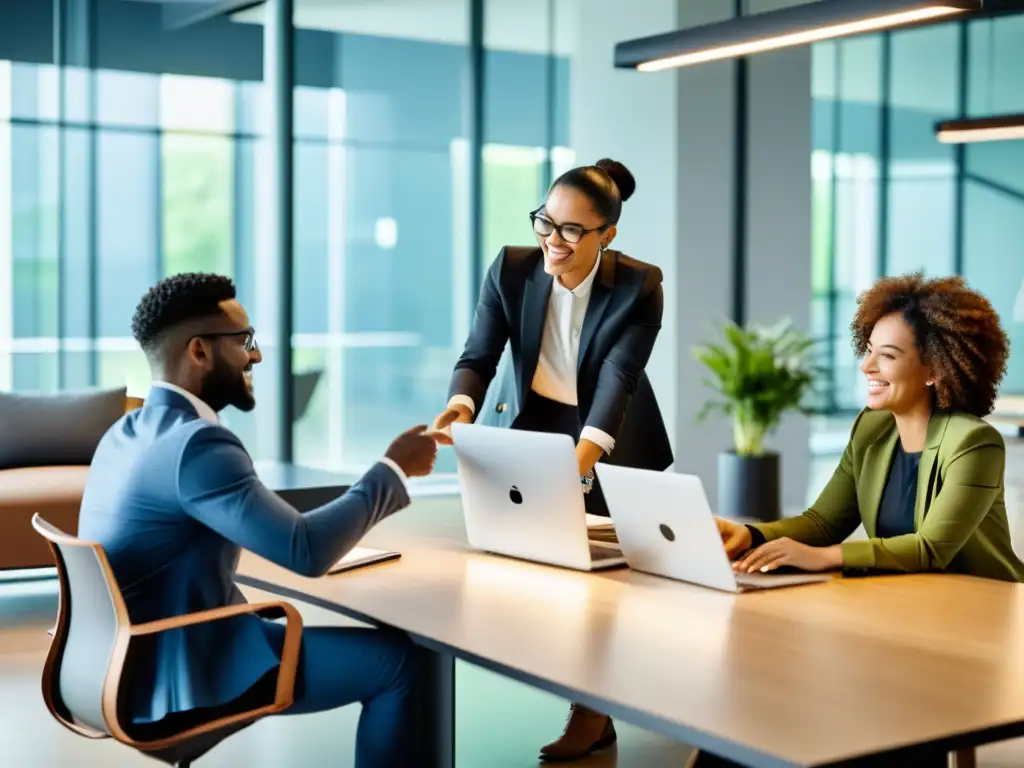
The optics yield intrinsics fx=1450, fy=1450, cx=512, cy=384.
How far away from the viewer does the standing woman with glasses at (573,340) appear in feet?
11.4

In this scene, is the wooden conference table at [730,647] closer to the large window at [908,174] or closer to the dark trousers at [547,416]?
the dark trousers at [547,416]

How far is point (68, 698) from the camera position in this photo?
8.86ft

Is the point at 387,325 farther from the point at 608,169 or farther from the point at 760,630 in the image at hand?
the point at 760,630

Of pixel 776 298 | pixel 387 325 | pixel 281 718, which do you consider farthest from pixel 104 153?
pixel 281 718

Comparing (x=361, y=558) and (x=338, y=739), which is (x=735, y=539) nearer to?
(x=361, y=558)

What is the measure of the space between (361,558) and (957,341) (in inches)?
52.9

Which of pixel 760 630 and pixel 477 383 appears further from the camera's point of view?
pixel 477 383

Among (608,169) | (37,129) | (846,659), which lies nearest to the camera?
(846,659)

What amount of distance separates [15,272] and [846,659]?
279 inches

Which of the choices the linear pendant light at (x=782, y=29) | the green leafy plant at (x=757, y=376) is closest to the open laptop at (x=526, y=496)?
the linear pendant light at (x=782, y=29)

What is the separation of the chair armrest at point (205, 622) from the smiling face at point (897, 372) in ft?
4.36

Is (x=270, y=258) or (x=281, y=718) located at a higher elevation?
(x=270, y=258)

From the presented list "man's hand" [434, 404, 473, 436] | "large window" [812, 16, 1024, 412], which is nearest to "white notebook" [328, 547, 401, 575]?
"man's hand" [434, 404, 473, 436]

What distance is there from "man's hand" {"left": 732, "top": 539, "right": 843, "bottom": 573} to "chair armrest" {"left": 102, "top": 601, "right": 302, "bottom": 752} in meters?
0.91
